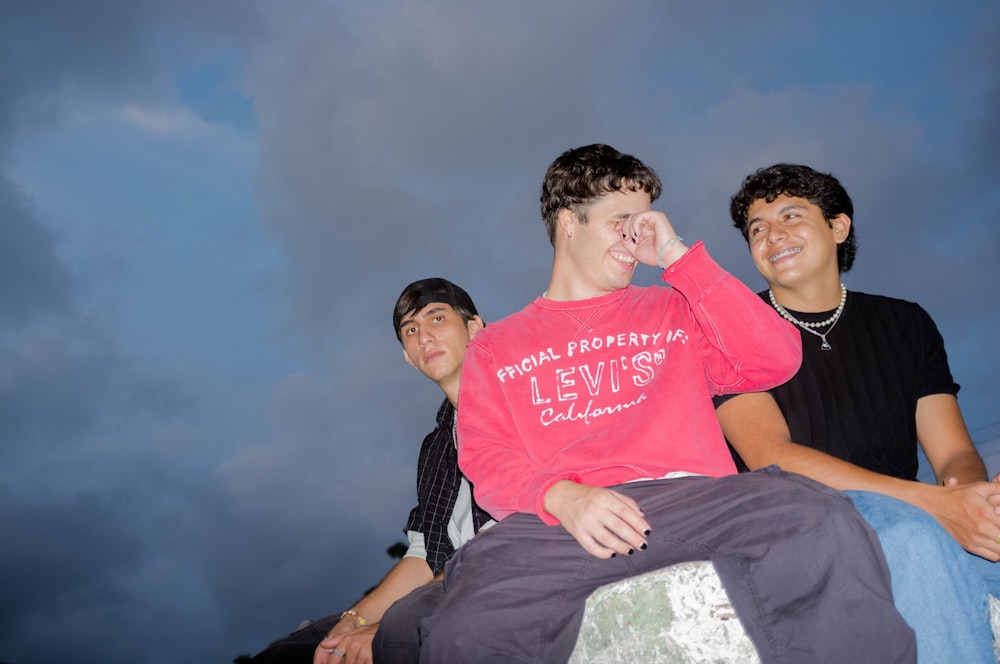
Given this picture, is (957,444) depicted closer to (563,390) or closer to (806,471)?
(806,471)

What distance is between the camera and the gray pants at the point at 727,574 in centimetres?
184

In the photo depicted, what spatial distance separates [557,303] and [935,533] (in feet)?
5.39

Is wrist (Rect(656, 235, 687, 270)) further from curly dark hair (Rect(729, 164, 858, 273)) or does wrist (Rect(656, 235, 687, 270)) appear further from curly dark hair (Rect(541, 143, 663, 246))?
curly dark hair (Rect(729, 164, 858, 273))

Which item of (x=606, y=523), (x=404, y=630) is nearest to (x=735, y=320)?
(x=606, y=523)

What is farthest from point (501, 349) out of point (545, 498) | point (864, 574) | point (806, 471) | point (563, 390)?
point (864, 574)

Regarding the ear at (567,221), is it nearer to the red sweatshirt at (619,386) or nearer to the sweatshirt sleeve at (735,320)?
the red sweatshirt at (619,386)

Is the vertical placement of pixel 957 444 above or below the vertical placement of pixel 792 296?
below

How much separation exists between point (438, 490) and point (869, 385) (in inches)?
100

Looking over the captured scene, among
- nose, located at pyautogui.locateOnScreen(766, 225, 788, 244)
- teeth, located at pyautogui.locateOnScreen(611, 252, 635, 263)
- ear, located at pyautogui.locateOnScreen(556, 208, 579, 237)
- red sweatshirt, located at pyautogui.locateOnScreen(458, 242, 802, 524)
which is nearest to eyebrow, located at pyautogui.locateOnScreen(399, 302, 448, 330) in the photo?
ear, located at pyautogui.locateOnScreen(556, 208, 579, 237)

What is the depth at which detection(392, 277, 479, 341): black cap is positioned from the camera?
478 centimetres

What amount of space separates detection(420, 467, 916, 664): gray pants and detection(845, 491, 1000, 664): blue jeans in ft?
0.98

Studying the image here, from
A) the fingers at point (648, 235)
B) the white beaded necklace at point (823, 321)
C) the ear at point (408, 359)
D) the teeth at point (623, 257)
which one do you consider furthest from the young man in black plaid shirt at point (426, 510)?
the white beaded necklace at point (823, 321)

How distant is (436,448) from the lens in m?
4.76

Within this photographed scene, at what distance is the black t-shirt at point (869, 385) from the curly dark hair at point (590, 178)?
1.05 meters
